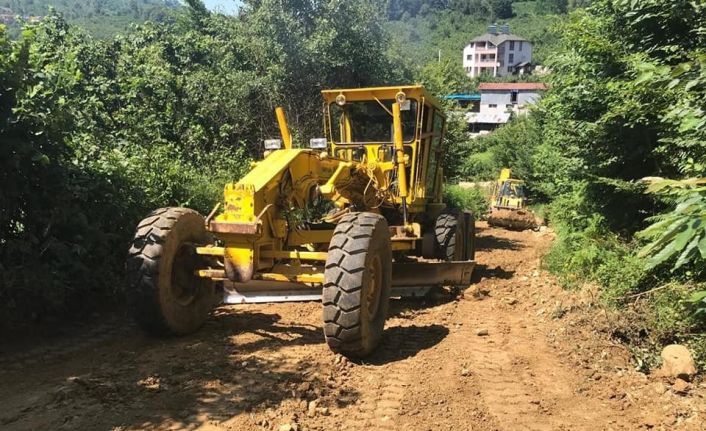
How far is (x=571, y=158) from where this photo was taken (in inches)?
318

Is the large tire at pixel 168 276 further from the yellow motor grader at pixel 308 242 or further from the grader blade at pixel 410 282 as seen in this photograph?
the grader blade at pixel 410 282

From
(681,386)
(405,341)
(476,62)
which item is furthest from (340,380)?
(476,62)

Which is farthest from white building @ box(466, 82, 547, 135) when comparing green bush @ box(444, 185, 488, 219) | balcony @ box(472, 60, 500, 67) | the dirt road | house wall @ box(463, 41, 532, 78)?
the dirt road

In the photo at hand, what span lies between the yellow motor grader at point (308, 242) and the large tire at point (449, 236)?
0.65 meters

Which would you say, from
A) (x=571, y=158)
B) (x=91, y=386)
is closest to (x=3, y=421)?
(x=91, y=386)

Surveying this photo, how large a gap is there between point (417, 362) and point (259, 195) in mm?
2008

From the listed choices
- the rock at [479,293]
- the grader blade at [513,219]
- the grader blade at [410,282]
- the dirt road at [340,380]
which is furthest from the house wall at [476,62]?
the dirt road at [340,380]

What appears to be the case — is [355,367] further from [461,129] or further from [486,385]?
[461,129]

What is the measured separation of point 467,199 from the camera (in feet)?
75.6

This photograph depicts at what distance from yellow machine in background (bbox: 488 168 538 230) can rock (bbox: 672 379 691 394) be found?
559 inches

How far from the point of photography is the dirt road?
12.6 ft

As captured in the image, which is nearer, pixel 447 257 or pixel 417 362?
pixel 417 362

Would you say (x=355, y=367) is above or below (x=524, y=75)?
below

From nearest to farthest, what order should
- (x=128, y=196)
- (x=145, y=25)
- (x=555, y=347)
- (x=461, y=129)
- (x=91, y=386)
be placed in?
(x=91, y=386)
(x=555, y=347)
(x=128, y=196)
(x=145, y=25)
(x=461, y=129)
